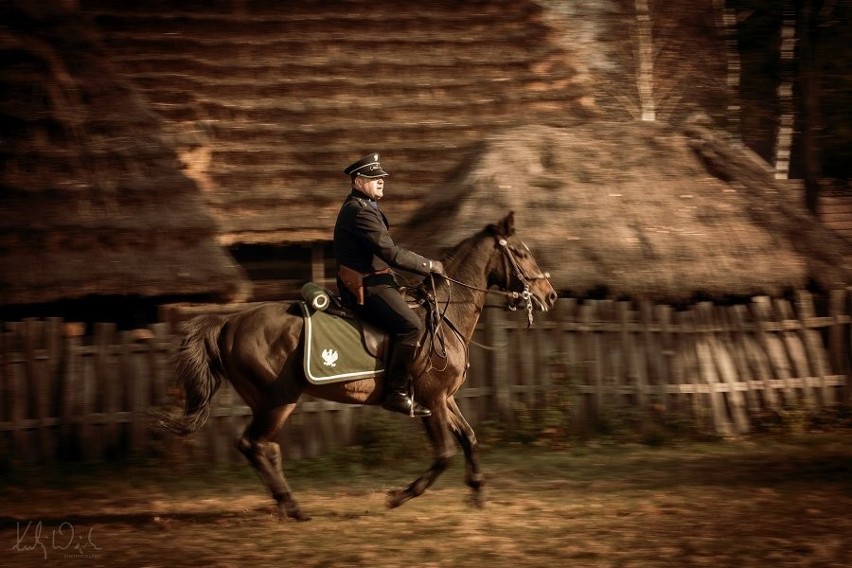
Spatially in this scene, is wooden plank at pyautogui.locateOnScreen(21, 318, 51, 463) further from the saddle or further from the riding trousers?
the riding trousers

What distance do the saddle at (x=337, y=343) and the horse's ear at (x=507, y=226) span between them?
51.2 inches

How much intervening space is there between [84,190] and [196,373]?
209 inches

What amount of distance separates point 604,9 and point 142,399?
456 inches

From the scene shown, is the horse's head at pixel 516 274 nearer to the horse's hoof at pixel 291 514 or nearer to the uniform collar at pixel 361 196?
the uniform collar at pixel 361 196

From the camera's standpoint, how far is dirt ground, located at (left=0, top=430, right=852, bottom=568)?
7484 millimetres

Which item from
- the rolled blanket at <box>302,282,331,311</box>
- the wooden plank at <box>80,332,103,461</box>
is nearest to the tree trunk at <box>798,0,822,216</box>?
the rolled blanket at <box>302,282,331,311</box>

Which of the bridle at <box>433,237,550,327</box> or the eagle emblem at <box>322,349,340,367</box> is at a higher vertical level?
the bridle at <box>433,237,550,327</box>

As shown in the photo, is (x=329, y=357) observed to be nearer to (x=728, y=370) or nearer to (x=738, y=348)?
(x=728, y=370)

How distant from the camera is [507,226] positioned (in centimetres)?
925

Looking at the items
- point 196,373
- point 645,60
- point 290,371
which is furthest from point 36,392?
point 645,60

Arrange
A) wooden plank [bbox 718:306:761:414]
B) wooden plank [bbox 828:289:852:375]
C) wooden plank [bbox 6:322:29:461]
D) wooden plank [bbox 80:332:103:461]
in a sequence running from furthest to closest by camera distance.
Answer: wooden plank [bbox 828:289:852:375], wooden plank [bbox 718:306:761:414], wooden plank [bbox 80:332:103:461], wooden plank [bbox 6:322:29:461]

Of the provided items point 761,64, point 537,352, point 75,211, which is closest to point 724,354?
point 537,352

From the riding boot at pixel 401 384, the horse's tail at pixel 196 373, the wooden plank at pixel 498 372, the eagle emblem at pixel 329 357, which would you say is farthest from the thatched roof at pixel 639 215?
the horse's tail at pixel 196 373

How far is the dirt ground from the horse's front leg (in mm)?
168
